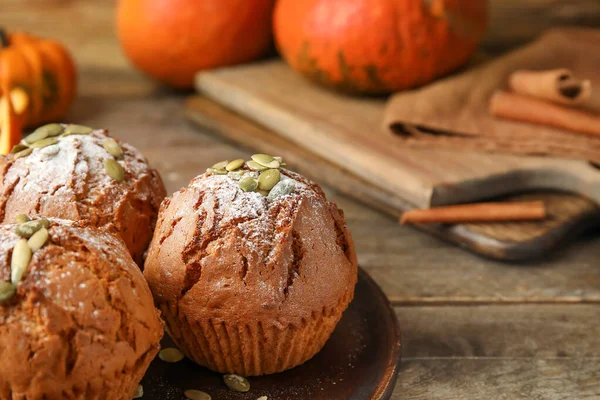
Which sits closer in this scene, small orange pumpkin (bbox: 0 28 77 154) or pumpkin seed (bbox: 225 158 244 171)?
pumpkin seed (bbox: 225 158 244 171)

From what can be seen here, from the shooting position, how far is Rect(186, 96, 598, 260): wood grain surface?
1.63 meters

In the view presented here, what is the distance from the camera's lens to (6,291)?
90 centimetres

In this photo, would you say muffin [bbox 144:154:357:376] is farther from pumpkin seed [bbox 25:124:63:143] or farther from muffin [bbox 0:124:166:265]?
pumpkin seed [bbox 25:124:63:143]

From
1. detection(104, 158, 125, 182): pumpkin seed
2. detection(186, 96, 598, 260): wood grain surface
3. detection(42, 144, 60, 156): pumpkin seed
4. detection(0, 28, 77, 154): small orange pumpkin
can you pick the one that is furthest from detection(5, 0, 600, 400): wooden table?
detection(42, 144, 60, 156): pumpkin seed

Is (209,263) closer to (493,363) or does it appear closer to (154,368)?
(154,368)

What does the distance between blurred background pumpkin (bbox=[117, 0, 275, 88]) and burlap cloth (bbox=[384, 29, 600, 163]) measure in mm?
601

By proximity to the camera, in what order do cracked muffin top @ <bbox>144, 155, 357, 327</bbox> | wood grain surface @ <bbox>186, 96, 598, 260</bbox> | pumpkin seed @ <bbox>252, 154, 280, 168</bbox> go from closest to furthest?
1. cracked muffin top @ <bbox>144, 155, 357, 327</bbox>
2. pumpkin seed @ <bbox>252, 154, 280, 168</bbox>
3. wood grain surface @ <bbox>186, 96, 598, 260</bbox>

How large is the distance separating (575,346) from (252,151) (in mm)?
1122

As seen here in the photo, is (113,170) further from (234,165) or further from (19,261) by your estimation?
(19,261)

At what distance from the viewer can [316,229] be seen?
1123 mm

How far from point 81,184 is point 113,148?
10cm

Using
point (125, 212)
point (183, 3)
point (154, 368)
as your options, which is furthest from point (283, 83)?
point (154, 368)

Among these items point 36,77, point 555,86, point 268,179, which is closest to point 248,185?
point 268,179

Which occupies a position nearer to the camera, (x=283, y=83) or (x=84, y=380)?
(x=84, y=380)
